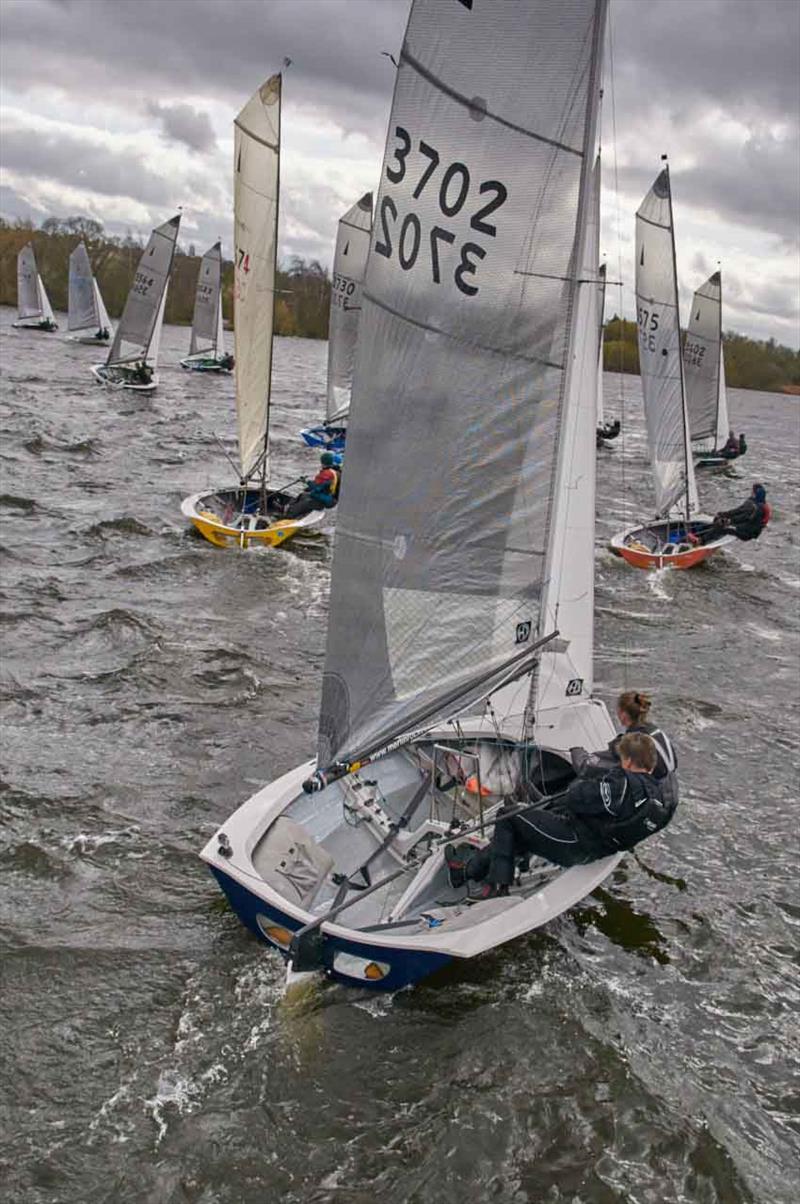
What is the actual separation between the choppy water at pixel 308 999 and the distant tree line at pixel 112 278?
60.1m

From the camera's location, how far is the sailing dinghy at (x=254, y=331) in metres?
14.1

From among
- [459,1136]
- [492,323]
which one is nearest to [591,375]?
[492,323]

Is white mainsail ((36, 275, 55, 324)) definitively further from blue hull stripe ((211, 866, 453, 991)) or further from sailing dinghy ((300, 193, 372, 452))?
blue hull stripe ((211, 866, 453, 991))

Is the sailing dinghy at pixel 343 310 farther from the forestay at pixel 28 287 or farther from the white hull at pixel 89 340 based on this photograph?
the forestay at pixel 28 287

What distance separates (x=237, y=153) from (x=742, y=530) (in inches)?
414

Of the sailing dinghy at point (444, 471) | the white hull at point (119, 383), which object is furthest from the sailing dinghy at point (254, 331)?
the white hull at point (119, 383)

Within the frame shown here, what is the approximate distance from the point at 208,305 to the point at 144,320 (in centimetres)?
1009

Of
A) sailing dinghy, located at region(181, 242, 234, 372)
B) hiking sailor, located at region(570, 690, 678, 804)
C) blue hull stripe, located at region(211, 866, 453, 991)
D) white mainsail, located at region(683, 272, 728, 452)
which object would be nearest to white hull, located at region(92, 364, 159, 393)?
sailing dinghy, located at region(181, 242, 234, 372)

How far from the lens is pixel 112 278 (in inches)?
3056

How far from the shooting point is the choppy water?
5.28m

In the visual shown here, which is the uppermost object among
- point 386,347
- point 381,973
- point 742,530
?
point 386,347

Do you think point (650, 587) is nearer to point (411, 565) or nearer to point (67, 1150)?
point (411, 565)

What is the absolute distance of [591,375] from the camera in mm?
7277

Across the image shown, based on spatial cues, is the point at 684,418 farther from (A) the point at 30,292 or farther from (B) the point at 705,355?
(A) the point at 30,292
